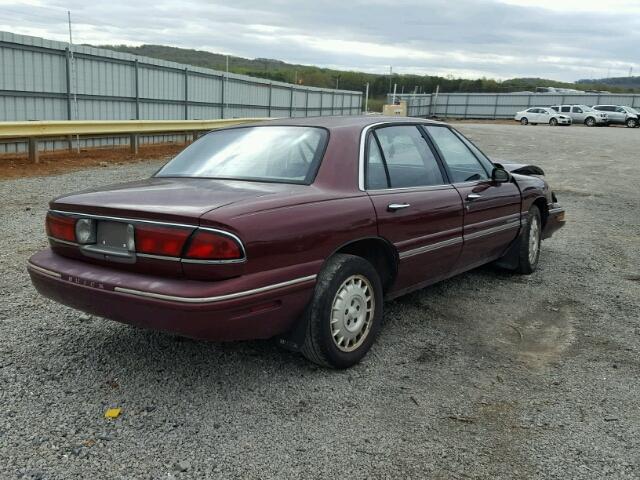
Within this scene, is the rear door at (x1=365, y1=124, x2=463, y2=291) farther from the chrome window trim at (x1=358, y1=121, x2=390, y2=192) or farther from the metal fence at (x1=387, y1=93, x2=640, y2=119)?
Result: the metal fence at (x1=387, y1=93, x2=640, y2=119)

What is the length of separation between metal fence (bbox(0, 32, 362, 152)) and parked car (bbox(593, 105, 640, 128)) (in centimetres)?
2912

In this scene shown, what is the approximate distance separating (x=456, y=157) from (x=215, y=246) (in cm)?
260

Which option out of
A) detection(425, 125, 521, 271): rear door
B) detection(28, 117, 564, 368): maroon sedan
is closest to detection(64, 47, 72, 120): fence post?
detection(28, 117, 564, 368): maroon sedan

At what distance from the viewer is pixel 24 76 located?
43.4 feet

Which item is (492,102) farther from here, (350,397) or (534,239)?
(350,397)

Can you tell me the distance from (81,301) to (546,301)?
3.70 metres

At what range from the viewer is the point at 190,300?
2.90 metres

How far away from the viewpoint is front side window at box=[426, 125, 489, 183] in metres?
4.71

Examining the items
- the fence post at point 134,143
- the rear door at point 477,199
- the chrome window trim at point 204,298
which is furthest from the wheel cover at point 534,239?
the fence post at point 134,143

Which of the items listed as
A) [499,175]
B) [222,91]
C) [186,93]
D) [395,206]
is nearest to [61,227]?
[395,206]

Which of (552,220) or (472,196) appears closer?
(472,196)

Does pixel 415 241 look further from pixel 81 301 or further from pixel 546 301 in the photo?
pixel 81 301

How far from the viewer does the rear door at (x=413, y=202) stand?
389 cm

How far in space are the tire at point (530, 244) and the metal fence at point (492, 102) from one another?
44.0m
